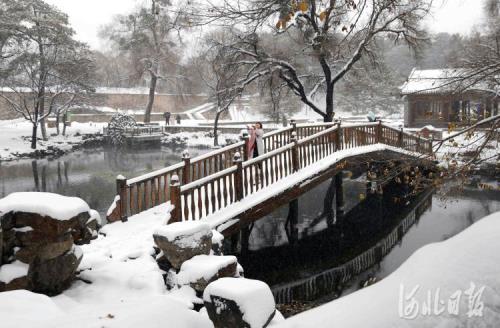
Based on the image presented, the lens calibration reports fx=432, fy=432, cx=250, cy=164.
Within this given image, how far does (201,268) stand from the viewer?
596 cm

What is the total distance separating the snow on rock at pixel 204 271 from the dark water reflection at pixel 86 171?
34.1 ft

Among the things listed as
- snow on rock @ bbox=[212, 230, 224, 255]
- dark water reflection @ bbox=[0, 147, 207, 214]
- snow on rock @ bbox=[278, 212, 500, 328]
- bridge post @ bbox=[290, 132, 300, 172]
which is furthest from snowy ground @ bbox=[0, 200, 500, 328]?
dark water reflection @ bbox=[0, 147, 207, 214]

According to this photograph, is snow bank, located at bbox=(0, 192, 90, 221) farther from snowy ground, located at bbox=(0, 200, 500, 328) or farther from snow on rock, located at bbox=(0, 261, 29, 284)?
snowy ground, located at bbox=(0, 200, 500, 328)

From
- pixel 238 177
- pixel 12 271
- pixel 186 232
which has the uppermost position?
pixel 238 177

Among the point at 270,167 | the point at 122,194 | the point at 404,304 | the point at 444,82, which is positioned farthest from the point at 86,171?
the point at 404,304

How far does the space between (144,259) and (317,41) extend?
42.1 ft

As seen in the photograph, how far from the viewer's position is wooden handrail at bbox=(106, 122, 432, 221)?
8.81m

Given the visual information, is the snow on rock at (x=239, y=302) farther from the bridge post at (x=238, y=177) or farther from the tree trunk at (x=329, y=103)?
the tree trunk at (x=329, y=103)

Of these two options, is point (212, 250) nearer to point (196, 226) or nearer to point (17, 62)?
point (196, 226)

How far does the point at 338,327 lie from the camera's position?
108 inches

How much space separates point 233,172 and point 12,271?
5.19 m

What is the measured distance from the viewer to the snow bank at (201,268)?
591 cm

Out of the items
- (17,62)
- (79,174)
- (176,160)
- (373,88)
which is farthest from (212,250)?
(373,88)

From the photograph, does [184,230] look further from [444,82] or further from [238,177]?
[444,82]
